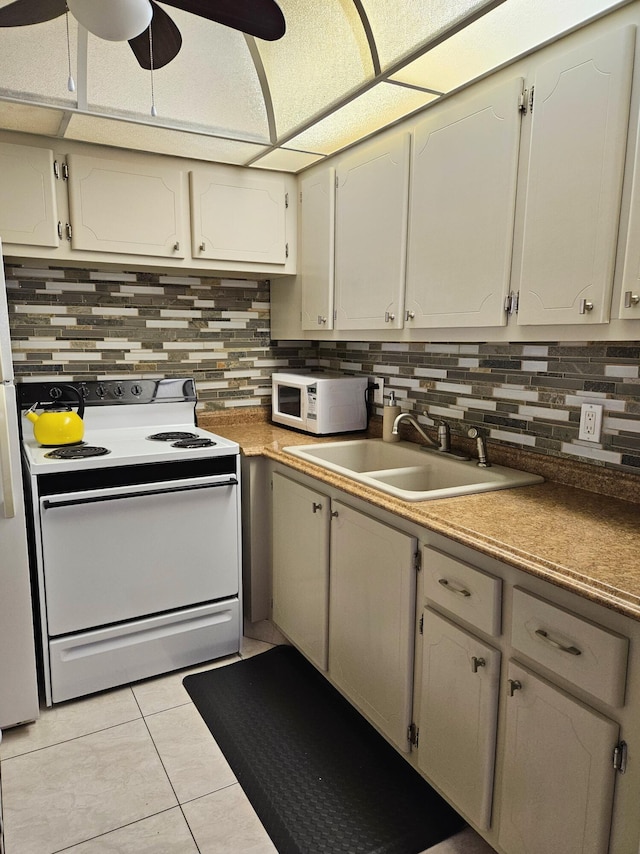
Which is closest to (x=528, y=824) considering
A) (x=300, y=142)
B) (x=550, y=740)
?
(x=550, y=740)

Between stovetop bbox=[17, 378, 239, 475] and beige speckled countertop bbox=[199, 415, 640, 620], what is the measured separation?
617 mm

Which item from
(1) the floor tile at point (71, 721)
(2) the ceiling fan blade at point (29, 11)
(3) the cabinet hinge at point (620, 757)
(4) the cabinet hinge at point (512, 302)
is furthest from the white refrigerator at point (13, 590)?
(3) the cabinet hinge at point (620, 757)

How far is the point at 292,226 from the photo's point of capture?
2846 millimetres

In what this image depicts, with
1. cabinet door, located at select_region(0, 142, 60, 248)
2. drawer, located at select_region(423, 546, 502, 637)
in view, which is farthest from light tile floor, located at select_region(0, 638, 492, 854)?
cabinet door, located at select_region(0, 142, 60, 248)

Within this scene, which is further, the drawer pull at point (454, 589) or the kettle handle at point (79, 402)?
the kettle handle at point (79, 402)

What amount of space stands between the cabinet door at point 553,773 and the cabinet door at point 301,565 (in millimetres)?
914

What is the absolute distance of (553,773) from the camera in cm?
123

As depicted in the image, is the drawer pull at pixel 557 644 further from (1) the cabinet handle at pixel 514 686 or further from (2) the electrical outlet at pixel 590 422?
(2) the electrical outlet at pixel 590 422

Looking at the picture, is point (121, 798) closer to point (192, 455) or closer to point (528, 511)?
point (192, 455)

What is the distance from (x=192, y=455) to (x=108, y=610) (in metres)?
0.68

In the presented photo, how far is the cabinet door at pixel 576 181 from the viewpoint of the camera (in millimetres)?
1384

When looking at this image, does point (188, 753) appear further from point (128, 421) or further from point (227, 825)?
point (128, 421)

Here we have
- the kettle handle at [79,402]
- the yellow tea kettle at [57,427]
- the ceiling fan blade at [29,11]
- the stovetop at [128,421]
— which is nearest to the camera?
the ceiling fan blade at [29,11]

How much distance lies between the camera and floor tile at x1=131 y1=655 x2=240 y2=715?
2.17m
